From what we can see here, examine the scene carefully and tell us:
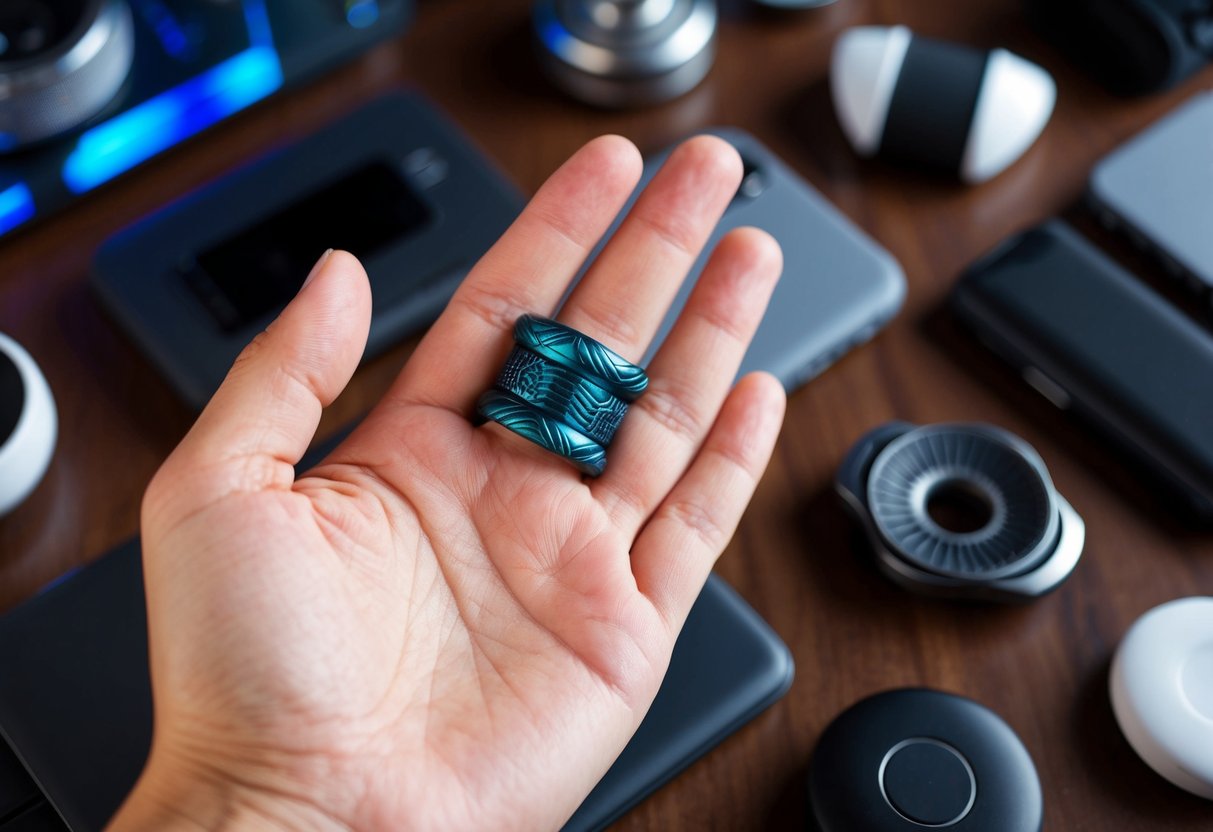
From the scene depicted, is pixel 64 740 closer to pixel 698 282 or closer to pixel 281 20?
pixel 698 282

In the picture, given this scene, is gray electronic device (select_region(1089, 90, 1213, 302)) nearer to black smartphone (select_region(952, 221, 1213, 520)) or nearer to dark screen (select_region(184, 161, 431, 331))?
black smartphone (select_region(952, 221, 1213, 520))

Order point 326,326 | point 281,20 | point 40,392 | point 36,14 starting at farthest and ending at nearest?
point 281,20
point 36,14
point 40,392
point 326,326

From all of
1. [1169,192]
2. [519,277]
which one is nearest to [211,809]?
[519,277]

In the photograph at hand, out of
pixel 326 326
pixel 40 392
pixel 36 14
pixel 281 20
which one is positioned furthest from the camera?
pixel 281 20

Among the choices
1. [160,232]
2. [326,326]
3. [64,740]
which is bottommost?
[64,740]

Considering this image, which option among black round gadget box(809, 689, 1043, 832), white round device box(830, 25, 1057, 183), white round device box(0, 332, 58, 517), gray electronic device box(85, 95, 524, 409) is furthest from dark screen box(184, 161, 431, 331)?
black round gadget box(809, 689, 1043, 832)

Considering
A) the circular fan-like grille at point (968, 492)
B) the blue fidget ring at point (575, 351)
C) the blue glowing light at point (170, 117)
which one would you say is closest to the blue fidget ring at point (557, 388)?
the blue fidget ring at point (575, 351)

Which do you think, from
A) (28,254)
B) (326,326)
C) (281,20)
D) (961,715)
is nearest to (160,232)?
(28,254)
